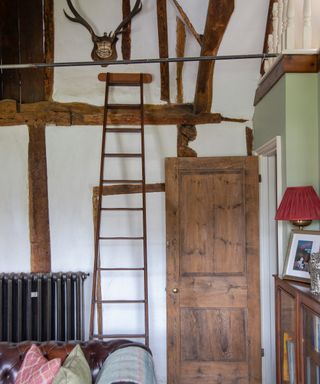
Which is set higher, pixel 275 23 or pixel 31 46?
pixel 31 46

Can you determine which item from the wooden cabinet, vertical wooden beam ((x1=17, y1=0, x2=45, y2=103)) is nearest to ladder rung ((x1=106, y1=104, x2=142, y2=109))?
vertical wooden beam ((x1=17, y1=0, x2=45, y2=103))

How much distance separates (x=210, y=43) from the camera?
3.33 meters

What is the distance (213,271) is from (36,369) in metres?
2.14

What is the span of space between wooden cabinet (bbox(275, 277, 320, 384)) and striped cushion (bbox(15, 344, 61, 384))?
140 cm

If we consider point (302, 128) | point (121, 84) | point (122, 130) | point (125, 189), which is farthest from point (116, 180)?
point (302, 128)

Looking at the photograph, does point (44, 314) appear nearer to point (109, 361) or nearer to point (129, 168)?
point (129, 168)

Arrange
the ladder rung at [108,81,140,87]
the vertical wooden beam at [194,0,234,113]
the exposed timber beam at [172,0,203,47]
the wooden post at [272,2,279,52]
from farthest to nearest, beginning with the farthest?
the ladder rung at [108,81,140,87] < the exposed timber beam at [172,0,203,47] < the wooden post at [272,2,279,52] < the vertical wooden beam at [194,0,234,113]

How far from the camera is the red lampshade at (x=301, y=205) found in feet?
8.36

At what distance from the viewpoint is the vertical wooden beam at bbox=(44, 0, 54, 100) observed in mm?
3897

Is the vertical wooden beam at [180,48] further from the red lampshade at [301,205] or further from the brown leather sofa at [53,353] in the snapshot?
the brown leather sofa at [53,353]

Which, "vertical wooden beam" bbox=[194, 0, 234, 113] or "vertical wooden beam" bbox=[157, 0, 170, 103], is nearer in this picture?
"vertical wooden beam" bbox=[194, 0, 234, 113]

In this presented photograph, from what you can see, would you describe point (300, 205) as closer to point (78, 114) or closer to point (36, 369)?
point (36, 369)

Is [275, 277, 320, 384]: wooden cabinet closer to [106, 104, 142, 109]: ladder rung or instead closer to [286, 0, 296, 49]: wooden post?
[286, 0, 296, 49]: wooden post

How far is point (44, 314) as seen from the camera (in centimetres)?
379
